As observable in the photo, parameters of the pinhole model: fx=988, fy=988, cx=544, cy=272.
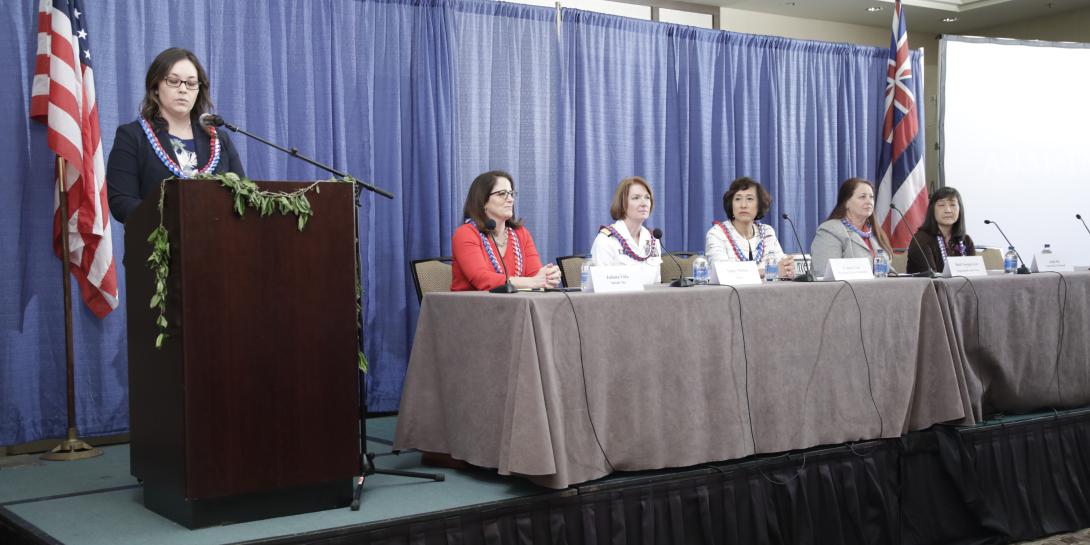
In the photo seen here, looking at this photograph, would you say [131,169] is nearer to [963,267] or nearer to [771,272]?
[771,272]

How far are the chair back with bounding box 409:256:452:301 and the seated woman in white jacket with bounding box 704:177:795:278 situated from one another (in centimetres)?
116

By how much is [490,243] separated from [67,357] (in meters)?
1.81

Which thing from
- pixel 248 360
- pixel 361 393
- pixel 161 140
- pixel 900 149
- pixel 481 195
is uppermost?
pixel 900 149

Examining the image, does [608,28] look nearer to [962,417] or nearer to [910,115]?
[910,115]

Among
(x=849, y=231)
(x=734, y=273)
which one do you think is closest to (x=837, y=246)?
(x=849, y=231)

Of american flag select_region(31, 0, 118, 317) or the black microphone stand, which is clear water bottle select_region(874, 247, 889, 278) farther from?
american flag select_region(31, 0, 118, 317)

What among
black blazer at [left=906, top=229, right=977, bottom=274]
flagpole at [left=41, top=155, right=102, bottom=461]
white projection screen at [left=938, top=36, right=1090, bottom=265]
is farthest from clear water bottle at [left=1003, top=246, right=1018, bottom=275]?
flagpole at [left=41, top=155, right=102, bottom=461]

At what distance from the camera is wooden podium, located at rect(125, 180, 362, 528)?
2523 millimetres

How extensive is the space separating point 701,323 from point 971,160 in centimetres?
454

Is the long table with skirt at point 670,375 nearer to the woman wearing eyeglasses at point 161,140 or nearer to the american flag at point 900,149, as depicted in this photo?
the woman wearing eyeglasses at point 161,140

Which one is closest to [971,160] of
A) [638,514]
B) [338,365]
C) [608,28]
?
[608,28]

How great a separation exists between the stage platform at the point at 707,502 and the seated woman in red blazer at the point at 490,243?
73 cm

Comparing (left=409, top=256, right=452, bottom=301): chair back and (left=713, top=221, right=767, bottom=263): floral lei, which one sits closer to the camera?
(left=409, top=256, right=452, bottom=301): chair back

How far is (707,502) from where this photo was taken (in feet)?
10.1
